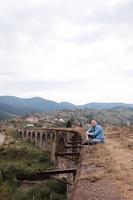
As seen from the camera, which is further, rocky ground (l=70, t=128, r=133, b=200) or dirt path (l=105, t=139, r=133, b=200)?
dirt path (l=105, t=139, r=133, b=200)

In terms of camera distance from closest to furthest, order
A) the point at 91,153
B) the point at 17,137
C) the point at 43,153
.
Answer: the point at 91,153
the point at 43,153
the point at 17,137

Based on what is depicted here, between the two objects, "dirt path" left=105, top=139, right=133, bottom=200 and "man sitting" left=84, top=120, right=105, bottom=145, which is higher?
"man sitting" left=84, top=120, right=105, bottom=145

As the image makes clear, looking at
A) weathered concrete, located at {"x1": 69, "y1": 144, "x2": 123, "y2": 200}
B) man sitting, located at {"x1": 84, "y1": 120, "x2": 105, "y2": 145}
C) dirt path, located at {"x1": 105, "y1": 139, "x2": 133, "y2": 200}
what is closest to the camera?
weathered concrete, located at {"x1": 69, "y1": 144, "x2": 123, "y2": 200}

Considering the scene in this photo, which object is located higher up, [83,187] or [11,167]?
[83,187]

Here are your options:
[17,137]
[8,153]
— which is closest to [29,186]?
[8,153]

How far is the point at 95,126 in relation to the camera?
18109 mm

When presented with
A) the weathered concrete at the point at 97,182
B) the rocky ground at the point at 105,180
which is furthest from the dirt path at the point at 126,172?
the weathered concrete at the point at 97,182

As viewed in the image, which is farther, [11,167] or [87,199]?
[11,167]

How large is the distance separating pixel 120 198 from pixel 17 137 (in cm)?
13576

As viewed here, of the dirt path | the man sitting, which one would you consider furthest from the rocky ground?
the man sitting

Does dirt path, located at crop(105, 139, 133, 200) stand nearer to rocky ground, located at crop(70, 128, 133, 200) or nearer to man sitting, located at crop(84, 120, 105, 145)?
rocky ground, located at crop(70, 128, 133, 200)

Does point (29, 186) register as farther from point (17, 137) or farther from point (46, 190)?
point (17, 137)

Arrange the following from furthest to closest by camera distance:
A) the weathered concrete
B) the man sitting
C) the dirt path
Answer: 1. the man sitting
2. the dirt path
3. the weathered concrete

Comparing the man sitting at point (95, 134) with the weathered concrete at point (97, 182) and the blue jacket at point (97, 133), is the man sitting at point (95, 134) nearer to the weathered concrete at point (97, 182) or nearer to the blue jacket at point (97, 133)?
the blue jacket at point (97, 133)
